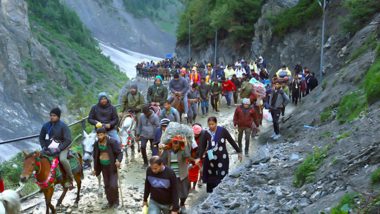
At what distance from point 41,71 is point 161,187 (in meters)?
75.5

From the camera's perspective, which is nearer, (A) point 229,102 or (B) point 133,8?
(A) point 229,102

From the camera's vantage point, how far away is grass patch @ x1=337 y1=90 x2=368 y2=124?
13030mm

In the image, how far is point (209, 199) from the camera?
33.5ft

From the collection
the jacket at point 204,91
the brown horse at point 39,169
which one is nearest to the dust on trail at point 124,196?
the brown horse at point 39,169

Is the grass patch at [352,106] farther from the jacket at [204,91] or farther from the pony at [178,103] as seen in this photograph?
the jacket at [204,91]

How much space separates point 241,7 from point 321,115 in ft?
132

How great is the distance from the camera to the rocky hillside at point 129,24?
150750mm

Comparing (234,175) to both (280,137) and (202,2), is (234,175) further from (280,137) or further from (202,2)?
(202,2)

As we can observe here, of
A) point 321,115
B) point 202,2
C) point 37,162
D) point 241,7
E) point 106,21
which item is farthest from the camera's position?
point 106,21

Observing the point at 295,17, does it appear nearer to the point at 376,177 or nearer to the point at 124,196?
the point at 124,196

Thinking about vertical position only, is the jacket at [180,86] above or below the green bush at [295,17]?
below

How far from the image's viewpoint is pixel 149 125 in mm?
14297

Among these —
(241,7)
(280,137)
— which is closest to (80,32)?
(241,7)

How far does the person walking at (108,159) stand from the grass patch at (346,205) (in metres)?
5.32
